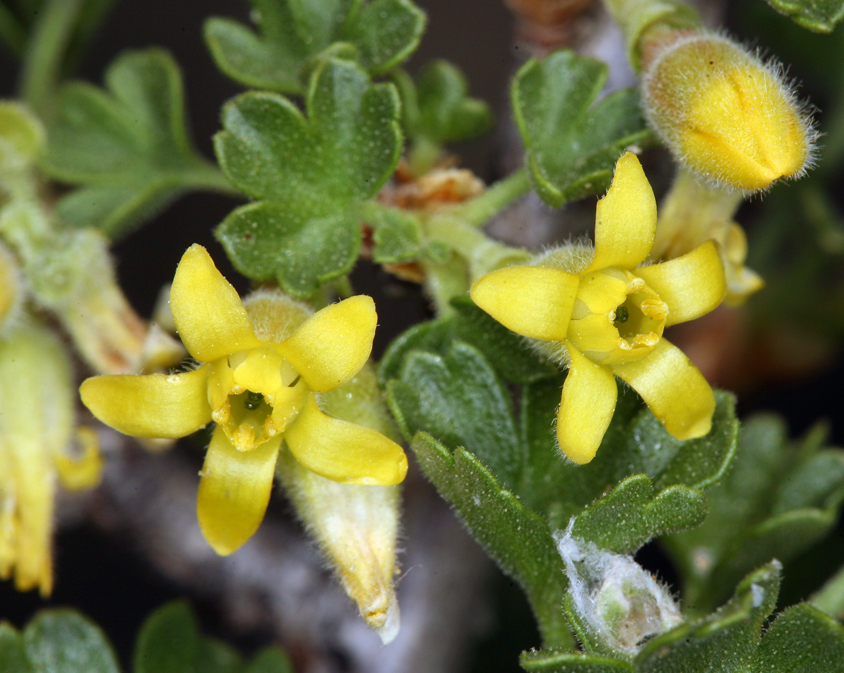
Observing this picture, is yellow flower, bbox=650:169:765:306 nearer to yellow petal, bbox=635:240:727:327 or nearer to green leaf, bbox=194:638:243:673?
yellow petal, bbox=635:240:727:327

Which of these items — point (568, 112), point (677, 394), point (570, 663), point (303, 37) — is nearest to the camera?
point (570, 663)

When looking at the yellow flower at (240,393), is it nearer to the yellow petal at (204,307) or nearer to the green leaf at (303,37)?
the yellow petal at (204,307)

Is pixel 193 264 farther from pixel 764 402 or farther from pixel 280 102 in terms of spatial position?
pixel 764 402

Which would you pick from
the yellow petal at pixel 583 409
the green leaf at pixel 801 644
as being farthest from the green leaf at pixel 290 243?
the green leaf at pixel 801 644

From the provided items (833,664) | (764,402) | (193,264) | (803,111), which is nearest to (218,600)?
(193,264)

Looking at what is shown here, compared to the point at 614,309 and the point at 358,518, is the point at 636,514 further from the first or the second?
the point at 358,518

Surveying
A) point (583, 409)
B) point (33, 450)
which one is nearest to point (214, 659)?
point (33, 450)
